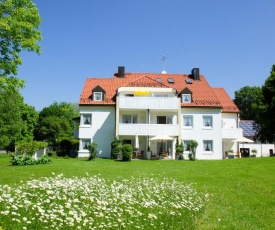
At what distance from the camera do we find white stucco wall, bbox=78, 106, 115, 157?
121 feet

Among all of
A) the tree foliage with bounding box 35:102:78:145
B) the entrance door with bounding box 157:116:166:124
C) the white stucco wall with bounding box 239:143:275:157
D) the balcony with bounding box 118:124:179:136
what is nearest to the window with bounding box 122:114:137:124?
the balcony with bounding box 118:124:179:136

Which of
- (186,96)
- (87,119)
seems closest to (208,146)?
(186,96)

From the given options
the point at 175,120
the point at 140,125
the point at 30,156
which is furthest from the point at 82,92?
the point at 30,156

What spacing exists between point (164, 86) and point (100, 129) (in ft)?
31.4

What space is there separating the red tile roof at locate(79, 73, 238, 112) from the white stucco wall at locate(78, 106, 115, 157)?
34.2 inches

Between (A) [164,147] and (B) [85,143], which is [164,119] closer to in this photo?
(A) [164,147]

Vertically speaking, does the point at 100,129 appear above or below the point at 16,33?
below

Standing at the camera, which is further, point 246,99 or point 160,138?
point 246,99

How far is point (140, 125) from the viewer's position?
35.5 meters

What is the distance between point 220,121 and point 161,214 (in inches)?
1248

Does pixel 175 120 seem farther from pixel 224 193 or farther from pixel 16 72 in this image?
pixel 224 193

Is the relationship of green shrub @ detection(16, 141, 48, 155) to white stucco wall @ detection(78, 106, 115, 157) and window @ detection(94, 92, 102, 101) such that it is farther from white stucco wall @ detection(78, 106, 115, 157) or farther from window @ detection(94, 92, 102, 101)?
window @ detection(94, 92, 102, 101)

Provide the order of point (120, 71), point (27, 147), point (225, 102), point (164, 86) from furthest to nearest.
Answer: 1. point (120, 71)
2. point (225, 102)
3. point (164, 86)
4. point (27, 147)

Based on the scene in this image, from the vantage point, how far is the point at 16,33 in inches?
648
